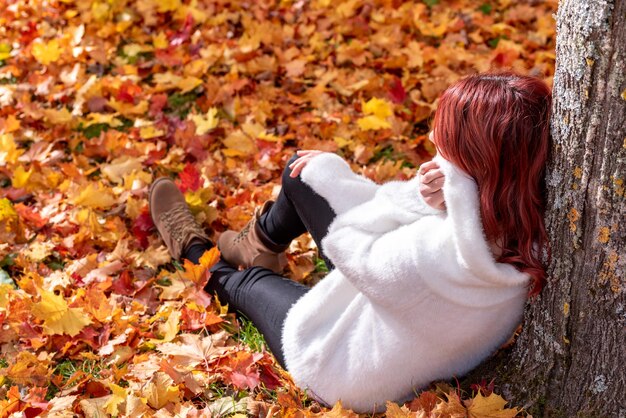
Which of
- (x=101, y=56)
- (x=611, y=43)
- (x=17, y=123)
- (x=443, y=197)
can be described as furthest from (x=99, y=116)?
(x=611, y=43)

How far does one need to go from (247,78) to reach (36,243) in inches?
64.9

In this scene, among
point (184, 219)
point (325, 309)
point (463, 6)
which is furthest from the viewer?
point (463, 6)

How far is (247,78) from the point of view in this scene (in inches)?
164

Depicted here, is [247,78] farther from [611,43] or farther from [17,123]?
[611,43]

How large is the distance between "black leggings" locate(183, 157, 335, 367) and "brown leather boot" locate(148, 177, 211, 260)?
0.80 feet

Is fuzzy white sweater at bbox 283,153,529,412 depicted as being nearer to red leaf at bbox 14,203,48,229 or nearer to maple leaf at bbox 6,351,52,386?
maple leaf at bbox 6,351,52,386

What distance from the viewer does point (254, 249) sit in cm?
278

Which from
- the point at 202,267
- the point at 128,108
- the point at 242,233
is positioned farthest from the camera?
the point at 128,108

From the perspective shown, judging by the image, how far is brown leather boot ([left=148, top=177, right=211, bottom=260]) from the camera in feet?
9.70

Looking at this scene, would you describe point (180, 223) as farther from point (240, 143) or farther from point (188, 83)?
point (188, 83)

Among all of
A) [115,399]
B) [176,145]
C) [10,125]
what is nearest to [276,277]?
[115,399]

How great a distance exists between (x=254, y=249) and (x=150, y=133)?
1205mm

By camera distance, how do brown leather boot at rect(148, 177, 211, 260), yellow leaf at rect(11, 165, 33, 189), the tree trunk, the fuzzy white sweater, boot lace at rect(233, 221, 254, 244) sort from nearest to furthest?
1. the tree trunk
2. the fuzzy white sweater
3. boot lace at rect(233, 221, 254, 244)
4. brown leather boot at rect(148, 177, 211, 260)
5. yellow leaf at rect(11, 165, 33, 189)

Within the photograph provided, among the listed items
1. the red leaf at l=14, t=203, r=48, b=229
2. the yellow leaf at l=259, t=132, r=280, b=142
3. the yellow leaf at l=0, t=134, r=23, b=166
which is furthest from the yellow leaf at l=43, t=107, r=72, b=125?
the yellow leaf at l=259, t=132, r=280, b=142
